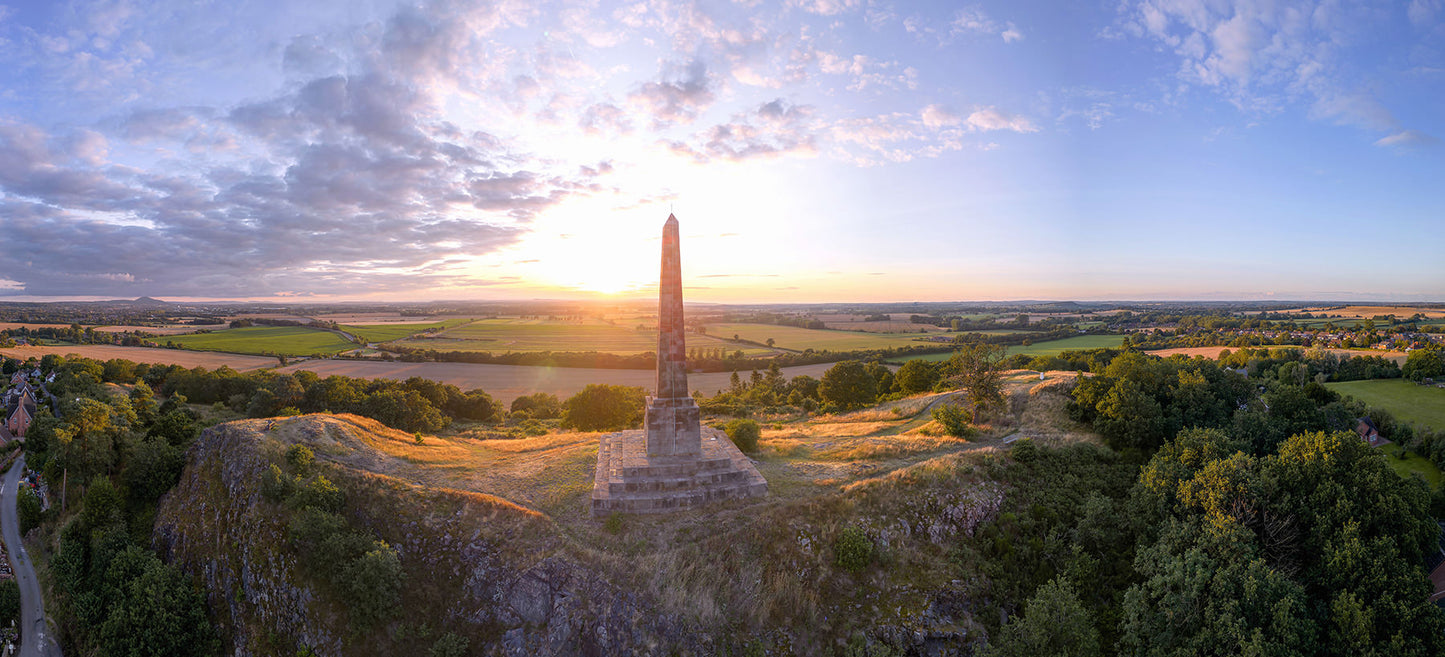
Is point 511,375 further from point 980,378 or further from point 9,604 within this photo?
point 980,378

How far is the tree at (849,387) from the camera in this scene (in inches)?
2088

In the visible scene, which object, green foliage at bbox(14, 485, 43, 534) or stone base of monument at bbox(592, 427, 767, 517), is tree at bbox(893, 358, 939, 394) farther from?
green foliage at bbox(14, 485, 43, 534)

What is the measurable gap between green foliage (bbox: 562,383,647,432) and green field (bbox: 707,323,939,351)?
196ft

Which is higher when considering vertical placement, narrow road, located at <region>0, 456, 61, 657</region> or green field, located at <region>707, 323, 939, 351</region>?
green field, located at <region>707, 323, 939, 351</region>

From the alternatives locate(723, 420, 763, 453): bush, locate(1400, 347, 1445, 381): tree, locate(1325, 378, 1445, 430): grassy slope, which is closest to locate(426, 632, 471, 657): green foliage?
locate(723, 420, 763, 453): bush

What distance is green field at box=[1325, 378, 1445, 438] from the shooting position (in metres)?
34.2

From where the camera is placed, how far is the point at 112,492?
26031 mm

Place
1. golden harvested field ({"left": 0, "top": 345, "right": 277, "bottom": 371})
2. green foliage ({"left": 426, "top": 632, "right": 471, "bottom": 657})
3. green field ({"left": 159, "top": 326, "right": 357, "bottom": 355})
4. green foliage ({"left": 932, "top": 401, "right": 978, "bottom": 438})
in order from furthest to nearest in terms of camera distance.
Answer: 1. green field ({"left": 159, "top": 326, "right": 357, "bottom": 355})
2. golden harvested field ({"left": 0, "top": 345, "right": 277, "bottom": 371})
3. green foliage ({"left": 932, "top": 401, "right": 978, "bottom": 438})
4. green foliage ({"left": 426, "top": 632, "right": 471, "bottom": 657})

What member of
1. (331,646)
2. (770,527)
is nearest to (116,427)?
(331,646)

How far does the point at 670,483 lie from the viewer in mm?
22938

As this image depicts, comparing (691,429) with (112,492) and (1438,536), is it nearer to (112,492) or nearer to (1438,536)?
(1438,536)

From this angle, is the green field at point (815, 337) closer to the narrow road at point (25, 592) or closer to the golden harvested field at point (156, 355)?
the golden harvested field at point (156, 355)

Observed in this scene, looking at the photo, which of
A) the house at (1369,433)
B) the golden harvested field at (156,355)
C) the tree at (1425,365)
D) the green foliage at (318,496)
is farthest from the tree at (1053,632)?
the golden harvested field at (156,355)

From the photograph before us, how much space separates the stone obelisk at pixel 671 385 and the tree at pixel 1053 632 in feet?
47.4
